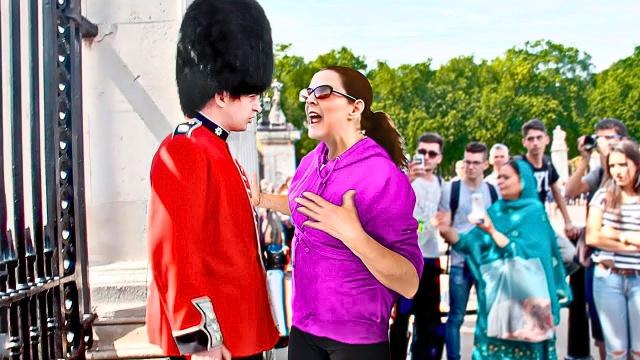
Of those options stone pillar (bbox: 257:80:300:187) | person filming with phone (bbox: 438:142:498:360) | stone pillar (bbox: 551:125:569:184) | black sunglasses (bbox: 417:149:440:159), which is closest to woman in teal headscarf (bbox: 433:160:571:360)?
person filming with phone (bbox: 438:142:498:360)

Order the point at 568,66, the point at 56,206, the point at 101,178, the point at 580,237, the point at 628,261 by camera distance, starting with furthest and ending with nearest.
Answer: the point at 568,66, the point at 580,237, the point at 628,261, the point at 101,178, the point at 56,206

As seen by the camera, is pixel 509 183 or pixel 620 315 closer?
pixel 620 315

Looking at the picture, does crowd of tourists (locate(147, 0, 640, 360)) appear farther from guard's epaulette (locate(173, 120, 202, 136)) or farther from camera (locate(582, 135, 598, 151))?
camera (locate(582, 135, 598, 151))

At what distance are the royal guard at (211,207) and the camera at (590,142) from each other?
11.5 feet

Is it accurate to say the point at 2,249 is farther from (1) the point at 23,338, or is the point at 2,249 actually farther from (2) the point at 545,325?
(2) the point at 545,325

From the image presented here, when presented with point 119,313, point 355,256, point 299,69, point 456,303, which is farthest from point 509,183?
point 299,69

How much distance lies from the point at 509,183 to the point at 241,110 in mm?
2893

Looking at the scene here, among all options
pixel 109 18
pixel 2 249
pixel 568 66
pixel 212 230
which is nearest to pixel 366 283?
pixel 212 230

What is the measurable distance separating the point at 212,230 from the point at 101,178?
1.70 metres

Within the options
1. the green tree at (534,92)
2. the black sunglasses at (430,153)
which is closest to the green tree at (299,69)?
the green tree at (534,92)

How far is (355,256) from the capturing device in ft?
8.04

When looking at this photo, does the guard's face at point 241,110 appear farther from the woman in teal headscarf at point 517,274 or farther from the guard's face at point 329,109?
the woman in teal headscarf at point 517,274

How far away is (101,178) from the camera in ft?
12.3

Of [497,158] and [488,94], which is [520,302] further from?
[488,94]
